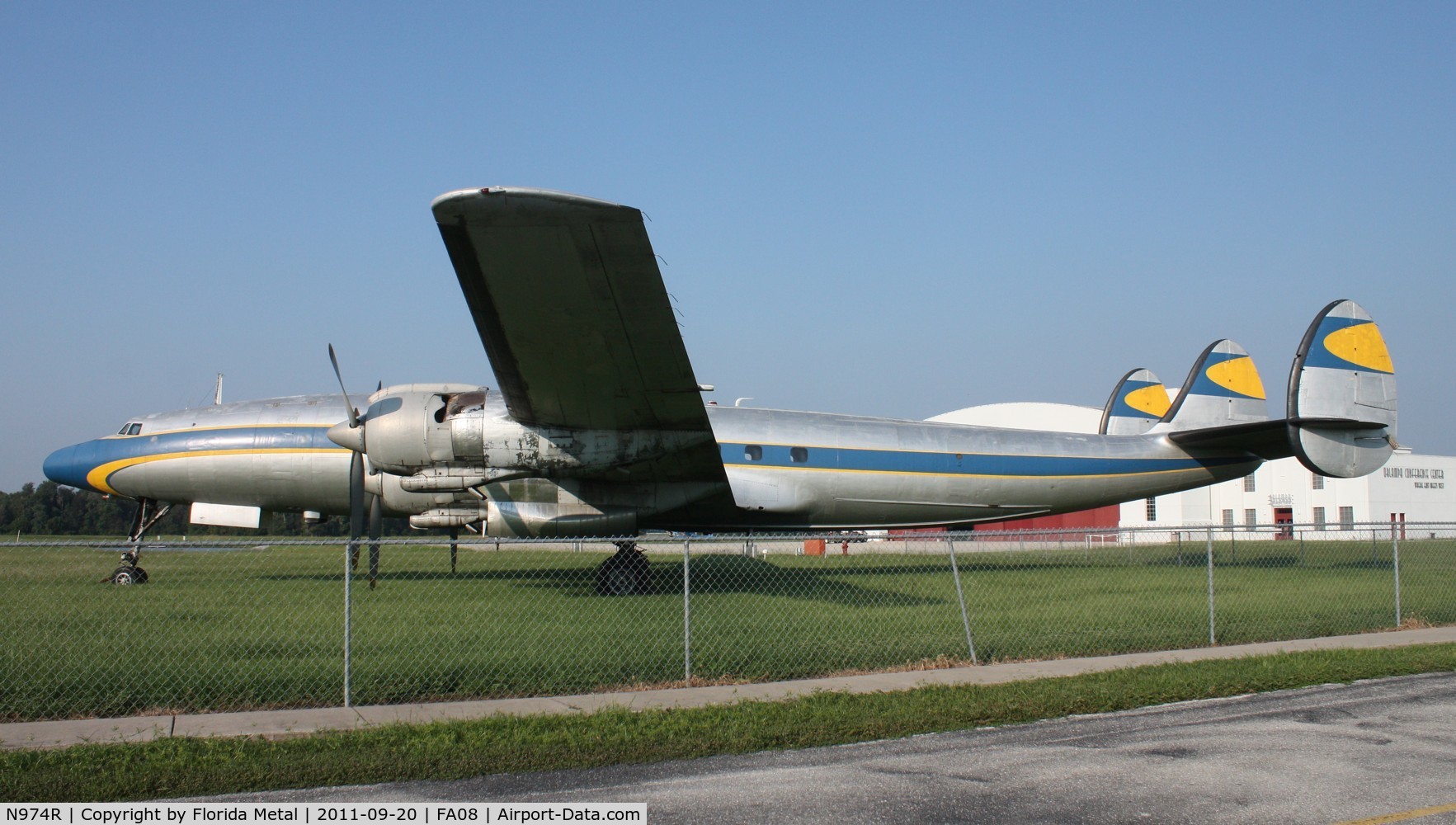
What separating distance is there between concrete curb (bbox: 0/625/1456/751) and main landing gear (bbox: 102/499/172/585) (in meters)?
12.0

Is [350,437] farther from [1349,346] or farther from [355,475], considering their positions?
[1349,346]

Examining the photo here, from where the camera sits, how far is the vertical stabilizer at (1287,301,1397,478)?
20.0 meters

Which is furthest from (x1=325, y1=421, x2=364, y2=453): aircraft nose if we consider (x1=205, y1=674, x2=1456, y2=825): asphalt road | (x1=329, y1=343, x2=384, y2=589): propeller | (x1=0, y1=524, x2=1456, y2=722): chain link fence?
(x1=205, y1=674, x2=1456, y2=825): asphalt road

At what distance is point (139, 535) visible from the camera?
19656mm

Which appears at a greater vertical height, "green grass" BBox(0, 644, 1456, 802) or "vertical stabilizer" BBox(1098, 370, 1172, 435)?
"vertical stabilizer" BBox(1098, 370, 1172, 435)

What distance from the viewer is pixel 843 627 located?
13.0m

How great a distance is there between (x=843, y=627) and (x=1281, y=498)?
46505mm

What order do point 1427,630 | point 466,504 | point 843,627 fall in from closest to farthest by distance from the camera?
point 843,627
point 1427,630
point 466,504

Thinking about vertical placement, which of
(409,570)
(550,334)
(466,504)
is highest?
(550,334)

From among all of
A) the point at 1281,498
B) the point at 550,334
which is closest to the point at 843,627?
the point at 550,334

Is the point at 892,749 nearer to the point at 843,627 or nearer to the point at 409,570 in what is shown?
the point at 843,627

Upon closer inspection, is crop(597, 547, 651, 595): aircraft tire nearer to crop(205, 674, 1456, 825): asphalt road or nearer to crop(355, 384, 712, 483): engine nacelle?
crop(355, 384, 712, 483): engine nacelle

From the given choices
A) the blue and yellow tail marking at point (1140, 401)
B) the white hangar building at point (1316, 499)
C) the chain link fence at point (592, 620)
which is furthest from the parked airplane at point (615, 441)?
the white hangar building at point (1316, 499)

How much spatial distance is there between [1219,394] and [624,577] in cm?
1619
